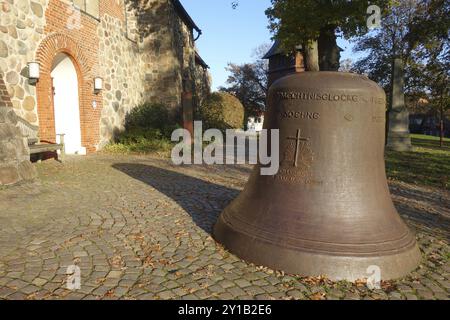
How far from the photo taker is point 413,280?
291 cm

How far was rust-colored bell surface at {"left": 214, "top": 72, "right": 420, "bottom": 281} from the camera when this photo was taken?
2.90 metres

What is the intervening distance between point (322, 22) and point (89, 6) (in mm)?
7216

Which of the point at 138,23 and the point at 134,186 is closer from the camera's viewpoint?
the point at 134,186

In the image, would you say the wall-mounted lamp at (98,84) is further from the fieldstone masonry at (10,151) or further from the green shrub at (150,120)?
the fieldstone masonry at (10,151)

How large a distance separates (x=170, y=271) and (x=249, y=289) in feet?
2.31

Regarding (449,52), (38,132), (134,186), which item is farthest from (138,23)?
(449,52)

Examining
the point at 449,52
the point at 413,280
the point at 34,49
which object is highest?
the point at 449,52

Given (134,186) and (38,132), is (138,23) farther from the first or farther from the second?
(134,186)

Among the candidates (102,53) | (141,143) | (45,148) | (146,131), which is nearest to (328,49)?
(146,131)

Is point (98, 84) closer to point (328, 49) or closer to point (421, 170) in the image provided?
point (328, 49)

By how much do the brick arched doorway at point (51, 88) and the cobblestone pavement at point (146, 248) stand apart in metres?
3.00

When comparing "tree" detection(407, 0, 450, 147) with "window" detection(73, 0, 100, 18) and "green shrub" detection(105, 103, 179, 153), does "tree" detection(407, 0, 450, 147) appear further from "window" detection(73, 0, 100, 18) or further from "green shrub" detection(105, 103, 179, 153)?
"window" detection(73, 0, 100, 18)

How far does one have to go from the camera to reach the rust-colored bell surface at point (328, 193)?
2897 millimetres

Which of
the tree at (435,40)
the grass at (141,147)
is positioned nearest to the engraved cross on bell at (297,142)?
the grass at (141,147)
